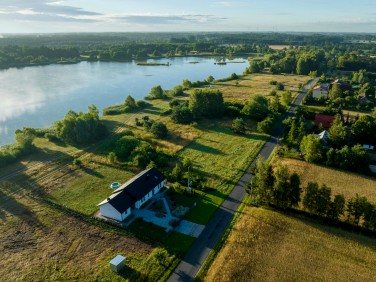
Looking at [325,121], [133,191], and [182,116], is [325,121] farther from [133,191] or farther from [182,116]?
[133,191]

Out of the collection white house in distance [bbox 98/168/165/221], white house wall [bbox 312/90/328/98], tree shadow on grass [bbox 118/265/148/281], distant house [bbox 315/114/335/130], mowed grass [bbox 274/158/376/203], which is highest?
white house wall [bbox 312/90/328/98]

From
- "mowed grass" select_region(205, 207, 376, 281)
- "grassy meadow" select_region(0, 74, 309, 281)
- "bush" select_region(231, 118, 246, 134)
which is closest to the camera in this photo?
"mowed grass" select_region(205, 207, 376, 281)

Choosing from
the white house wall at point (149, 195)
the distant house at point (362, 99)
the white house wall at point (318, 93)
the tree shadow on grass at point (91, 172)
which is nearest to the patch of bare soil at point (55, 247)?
the white house wall at point (149, 195)

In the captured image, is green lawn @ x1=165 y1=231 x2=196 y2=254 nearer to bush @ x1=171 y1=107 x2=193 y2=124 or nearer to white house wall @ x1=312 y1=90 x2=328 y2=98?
bush @ x1=171 y1=107 x2=193 y2=124

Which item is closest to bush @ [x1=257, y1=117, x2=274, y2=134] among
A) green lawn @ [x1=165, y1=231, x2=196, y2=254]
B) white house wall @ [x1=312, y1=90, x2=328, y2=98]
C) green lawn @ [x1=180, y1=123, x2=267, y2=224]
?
green lawn @ [x1=180, y1=123, x2=267, y2=224]

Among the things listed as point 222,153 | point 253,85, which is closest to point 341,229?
point 222,153

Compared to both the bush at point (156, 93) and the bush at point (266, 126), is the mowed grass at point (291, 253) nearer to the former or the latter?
the bush at point (266, 126)
